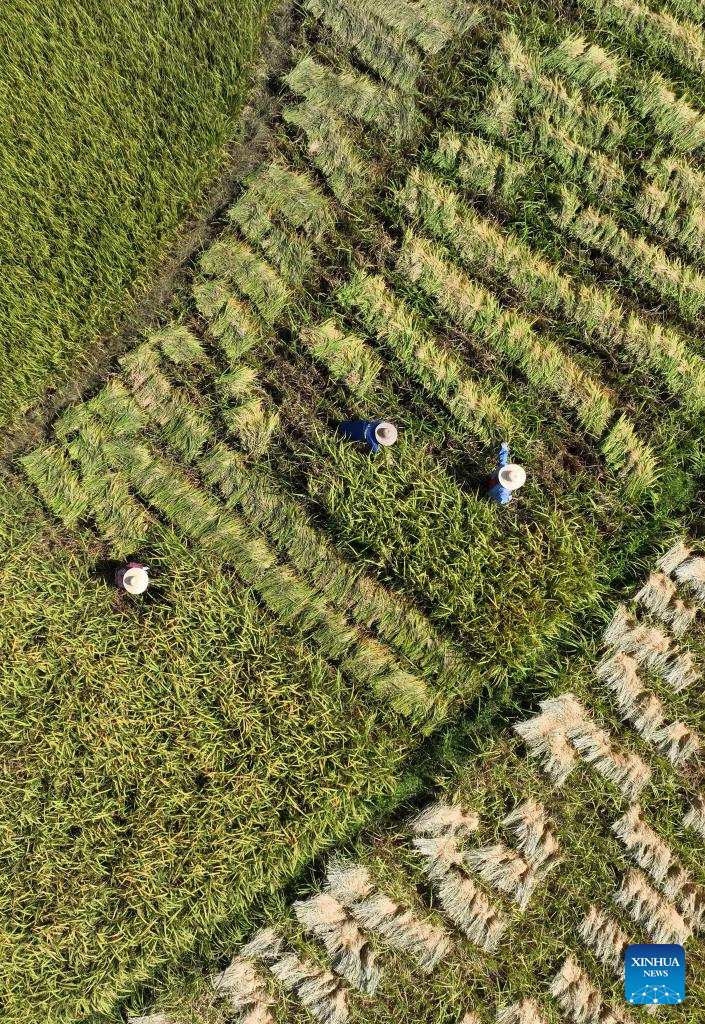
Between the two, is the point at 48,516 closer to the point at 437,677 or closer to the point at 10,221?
the point at 10,221

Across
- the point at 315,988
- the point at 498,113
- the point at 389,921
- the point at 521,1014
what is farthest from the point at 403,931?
the point at 498,113

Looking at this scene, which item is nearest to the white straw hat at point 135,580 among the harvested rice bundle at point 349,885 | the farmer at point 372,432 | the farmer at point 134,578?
the farmer at point 134,578

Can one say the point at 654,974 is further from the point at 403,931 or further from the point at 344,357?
the point at 344,357

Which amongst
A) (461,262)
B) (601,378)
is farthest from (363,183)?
(601,378)

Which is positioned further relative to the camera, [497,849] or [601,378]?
[601,378]

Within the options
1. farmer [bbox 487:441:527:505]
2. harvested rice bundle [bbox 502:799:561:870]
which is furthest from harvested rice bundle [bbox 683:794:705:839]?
farmer [bbox 487:441:527:505]

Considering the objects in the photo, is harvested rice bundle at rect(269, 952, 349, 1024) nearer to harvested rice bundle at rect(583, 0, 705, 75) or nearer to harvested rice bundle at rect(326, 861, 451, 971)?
harvested rice bundle at rect(326, 861, 451, 971)

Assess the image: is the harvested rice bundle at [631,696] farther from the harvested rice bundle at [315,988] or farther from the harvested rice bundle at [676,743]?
the harvested rice bundle at [315,988]
